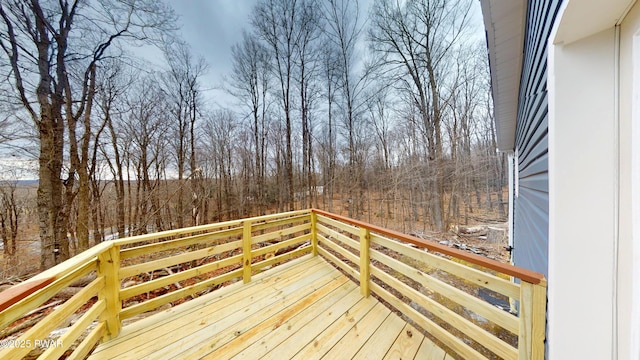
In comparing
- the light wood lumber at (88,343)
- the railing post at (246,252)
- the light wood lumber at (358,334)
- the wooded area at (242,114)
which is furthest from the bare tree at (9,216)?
A: the light wood lumber at (358,334)

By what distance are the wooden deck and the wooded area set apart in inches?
176

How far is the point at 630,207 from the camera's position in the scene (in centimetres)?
61

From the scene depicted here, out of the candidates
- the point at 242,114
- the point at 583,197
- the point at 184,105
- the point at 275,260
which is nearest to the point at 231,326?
the point at 275,260

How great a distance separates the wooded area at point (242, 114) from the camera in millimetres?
3875

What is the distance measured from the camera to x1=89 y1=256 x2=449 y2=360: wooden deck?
1486mm

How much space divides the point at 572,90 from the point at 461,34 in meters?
8.03

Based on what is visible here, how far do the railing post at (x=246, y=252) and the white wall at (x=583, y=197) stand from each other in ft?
8.33

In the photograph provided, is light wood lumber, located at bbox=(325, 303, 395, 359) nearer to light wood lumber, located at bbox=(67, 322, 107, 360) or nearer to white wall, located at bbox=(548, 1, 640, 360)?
white wall, located at bbox=(548, 1, 640, 360)

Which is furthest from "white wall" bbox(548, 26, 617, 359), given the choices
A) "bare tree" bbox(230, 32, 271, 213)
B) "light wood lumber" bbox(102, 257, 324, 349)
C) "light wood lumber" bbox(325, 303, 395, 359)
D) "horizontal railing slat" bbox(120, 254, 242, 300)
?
"bare tree" bbox(230, 32, 271, 213)

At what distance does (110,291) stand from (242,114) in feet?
27.1

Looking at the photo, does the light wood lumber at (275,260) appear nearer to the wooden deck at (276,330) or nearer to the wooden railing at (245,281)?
the wooden railing at (245,281)

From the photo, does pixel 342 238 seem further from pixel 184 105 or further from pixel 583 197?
pixel 184 105

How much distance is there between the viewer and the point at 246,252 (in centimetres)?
249

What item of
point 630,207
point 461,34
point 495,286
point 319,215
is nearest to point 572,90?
point 630,207
